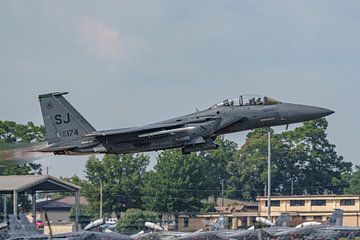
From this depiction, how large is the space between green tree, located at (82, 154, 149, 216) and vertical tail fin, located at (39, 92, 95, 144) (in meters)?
61.1

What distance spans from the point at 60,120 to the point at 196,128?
649 centimetres

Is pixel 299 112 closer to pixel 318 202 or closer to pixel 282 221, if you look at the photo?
pixel 282 221

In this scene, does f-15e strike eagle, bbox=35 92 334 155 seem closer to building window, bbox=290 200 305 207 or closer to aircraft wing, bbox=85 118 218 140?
aircraft wing, bbox=85 118 218 140

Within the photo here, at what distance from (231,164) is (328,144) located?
12.7 m

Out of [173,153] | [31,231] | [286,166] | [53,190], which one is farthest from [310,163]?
[31,231]

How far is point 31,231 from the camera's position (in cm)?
4875

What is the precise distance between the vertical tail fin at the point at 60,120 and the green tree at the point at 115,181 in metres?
61.1

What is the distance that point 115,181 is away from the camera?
113 m

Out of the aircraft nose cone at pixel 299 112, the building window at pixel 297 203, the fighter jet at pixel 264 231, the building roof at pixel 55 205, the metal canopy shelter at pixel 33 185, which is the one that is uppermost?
the aircraft nose cone at pixel 299 112

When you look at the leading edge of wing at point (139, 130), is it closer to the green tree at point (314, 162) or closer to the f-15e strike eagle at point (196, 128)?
the f-15e strike eagle at point (196, 128)

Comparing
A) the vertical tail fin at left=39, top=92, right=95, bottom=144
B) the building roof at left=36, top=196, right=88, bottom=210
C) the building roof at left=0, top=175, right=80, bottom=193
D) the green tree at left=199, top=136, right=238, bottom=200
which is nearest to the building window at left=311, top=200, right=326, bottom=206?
the building roof at left=0, top=175, right=80, bottom=193

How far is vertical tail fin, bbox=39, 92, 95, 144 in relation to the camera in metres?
46.4

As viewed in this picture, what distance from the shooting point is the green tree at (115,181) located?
108625 mm

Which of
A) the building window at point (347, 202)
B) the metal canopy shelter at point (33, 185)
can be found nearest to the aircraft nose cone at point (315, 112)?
the metal canopy shelter at point (33, 185)
